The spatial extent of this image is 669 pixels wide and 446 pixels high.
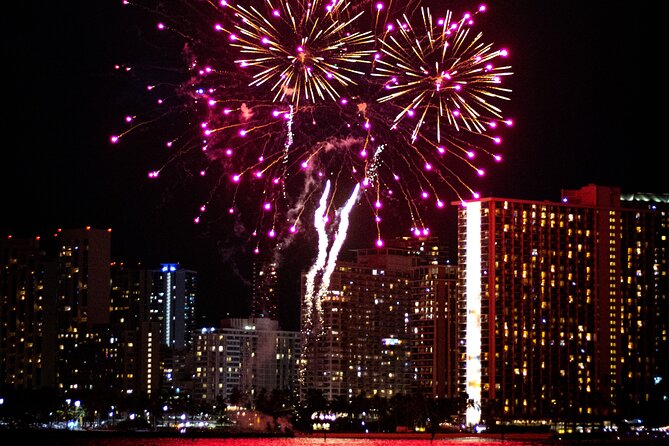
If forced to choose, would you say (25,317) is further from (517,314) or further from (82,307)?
(517,314)

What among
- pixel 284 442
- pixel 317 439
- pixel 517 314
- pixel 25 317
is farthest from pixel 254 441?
pixel 25 317

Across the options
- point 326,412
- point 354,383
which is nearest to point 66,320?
point 354,383

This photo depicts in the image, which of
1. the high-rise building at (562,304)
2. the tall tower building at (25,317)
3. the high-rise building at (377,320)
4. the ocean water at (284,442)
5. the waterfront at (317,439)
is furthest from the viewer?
the tall tower building at (25,317)

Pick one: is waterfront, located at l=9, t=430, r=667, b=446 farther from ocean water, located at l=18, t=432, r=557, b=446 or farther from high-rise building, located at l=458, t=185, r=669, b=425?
high-rise building, located at l=458, t=185, r=669, b=425

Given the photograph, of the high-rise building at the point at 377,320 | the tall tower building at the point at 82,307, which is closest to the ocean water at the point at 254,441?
the high-rise building at the point at 377,320

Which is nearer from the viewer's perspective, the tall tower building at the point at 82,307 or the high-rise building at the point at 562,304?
the high-rise building at the point at 562,304

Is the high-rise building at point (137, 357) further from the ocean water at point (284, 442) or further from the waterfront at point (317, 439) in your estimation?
the ocean water at point (284, 442)

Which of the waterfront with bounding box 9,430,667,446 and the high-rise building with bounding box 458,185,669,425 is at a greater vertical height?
the high-rise building with bounding box 458,185,669,425

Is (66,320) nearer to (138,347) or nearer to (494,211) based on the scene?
(138,347)

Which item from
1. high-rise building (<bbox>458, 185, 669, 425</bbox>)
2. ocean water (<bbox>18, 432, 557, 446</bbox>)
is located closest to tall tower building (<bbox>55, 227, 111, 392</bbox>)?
ocean water (<bbox>18, 432, 557, 446</bbox>)
